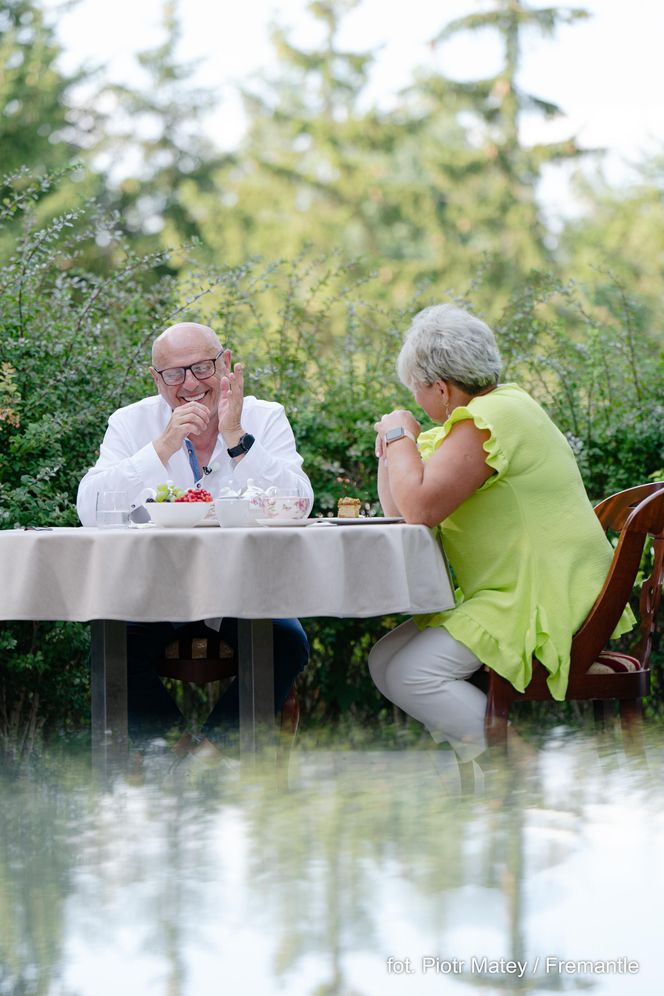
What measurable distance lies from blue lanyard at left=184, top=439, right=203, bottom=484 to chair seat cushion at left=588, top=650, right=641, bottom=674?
146 cm

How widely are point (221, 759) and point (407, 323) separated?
10.6 ft

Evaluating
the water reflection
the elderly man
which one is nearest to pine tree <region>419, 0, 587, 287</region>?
the elderly man

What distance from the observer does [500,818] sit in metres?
3.05

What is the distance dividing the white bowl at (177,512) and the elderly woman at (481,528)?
0.54m

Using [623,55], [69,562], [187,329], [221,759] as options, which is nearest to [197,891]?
[69,562]

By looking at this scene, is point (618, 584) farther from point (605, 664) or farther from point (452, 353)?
point (452, 353)

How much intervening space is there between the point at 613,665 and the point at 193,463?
1.54m

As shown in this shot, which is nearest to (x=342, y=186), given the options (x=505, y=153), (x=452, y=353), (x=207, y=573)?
(x=505, y=153)

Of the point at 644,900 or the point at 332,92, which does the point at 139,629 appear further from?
the point at 332,92

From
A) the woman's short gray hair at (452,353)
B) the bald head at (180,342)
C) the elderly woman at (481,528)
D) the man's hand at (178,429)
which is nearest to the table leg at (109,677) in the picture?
the man's hand at (178,429)

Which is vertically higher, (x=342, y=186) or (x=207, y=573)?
(x=342, y=186)

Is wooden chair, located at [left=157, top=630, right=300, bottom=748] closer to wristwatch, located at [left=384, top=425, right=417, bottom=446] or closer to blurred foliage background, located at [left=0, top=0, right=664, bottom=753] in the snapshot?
wristwatch, located at [left=384, top=425, right=417, bottom=446]

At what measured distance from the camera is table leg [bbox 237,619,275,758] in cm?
357

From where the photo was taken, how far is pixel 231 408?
4.05 meters
